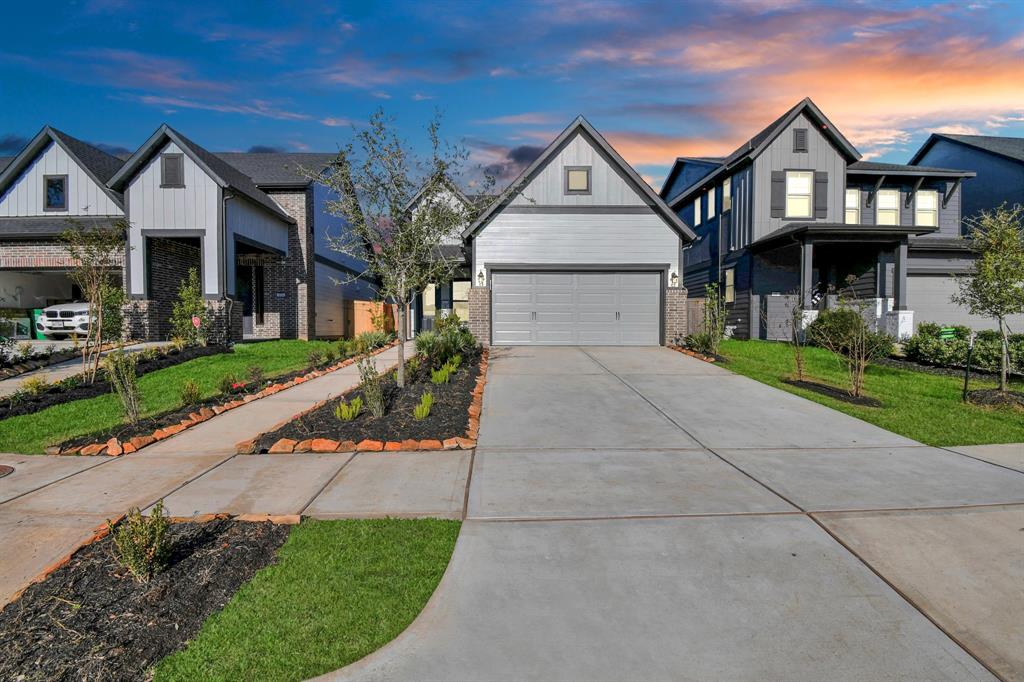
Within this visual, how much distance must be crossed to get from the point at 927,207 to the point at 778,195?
21.9 feet

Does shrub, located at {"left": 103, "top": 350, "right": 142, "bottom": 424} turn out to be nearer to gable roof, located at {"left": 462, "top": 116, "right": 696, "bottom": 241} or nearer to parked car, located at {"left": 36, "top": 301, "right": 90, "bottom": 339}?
gable roof, located at {"left": 462, "top": 116, "right": 696, "bottom": 241}

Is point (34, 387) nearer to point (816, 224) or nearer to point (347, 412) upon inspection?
point (347, 412)

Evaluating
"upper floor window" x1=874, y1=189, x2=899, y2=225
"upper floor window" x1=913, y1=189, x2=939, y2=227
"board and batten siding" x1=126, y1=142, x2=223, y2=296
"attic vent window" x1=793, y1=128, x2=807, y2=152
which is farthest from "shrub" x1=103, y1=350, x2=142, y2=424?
"upper floor window" x1=913, y1=189, x2=939, y2=227

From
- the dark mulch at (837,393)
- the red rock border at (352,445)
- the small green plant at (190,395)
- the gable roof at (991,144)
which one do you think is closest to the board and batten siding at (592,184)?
the dark mulch at (837,393)

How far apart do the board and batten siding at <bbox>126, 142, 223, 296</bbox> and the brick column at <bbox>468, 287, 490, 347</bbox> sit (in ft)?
27.5

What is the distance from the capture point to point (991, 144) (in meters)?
24.3

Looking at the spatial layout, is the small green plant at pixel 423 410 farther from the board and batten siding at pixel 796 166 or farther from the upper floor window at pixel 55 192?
the upper floor window at pixel 55 192

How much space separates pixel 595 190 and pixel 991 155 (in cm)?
1871

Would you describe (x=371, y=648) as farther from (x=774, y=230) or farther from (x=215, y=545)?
(x=774, y=230)

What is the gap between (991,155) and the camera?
23375 millimetres

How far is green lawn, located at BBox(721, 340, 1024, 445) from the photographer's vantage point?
6980 millimetres

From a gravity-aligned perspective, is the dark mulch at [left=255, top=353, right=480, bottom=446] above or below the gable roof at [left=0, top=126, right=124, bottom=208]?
below

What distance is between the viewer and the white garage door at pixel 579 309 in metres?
17.0

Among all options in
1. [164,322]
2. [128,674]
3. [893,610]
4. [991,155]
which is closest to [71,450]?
[128,674]
